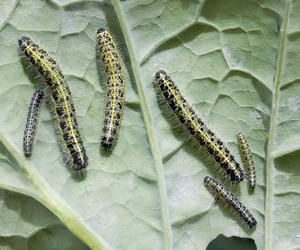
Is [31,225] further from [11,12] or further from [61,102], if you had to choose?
[11,12]

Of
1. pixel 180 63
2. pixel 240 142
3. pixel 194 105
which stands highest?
pixel 180 63

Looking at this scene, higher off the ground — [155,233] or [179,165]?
[179,165]

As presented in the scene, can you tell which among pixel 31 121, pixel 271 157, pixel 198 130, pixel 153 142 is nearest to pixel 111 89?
pixel 153 142

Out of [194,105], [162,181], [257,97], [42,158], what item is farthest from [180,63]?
[42,158]

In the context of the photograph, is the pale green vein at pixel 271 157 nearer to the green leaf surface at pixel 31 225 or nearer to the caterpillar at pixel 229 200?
the caterpillar at pixel 229 200

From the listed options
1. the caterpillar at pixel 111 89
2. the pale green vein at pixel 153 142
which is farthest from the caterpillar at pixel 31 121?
the pale green vein at pixel 153 142

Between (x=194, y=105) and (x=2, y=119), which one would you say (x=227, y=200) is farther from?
(x=2, y=119)
